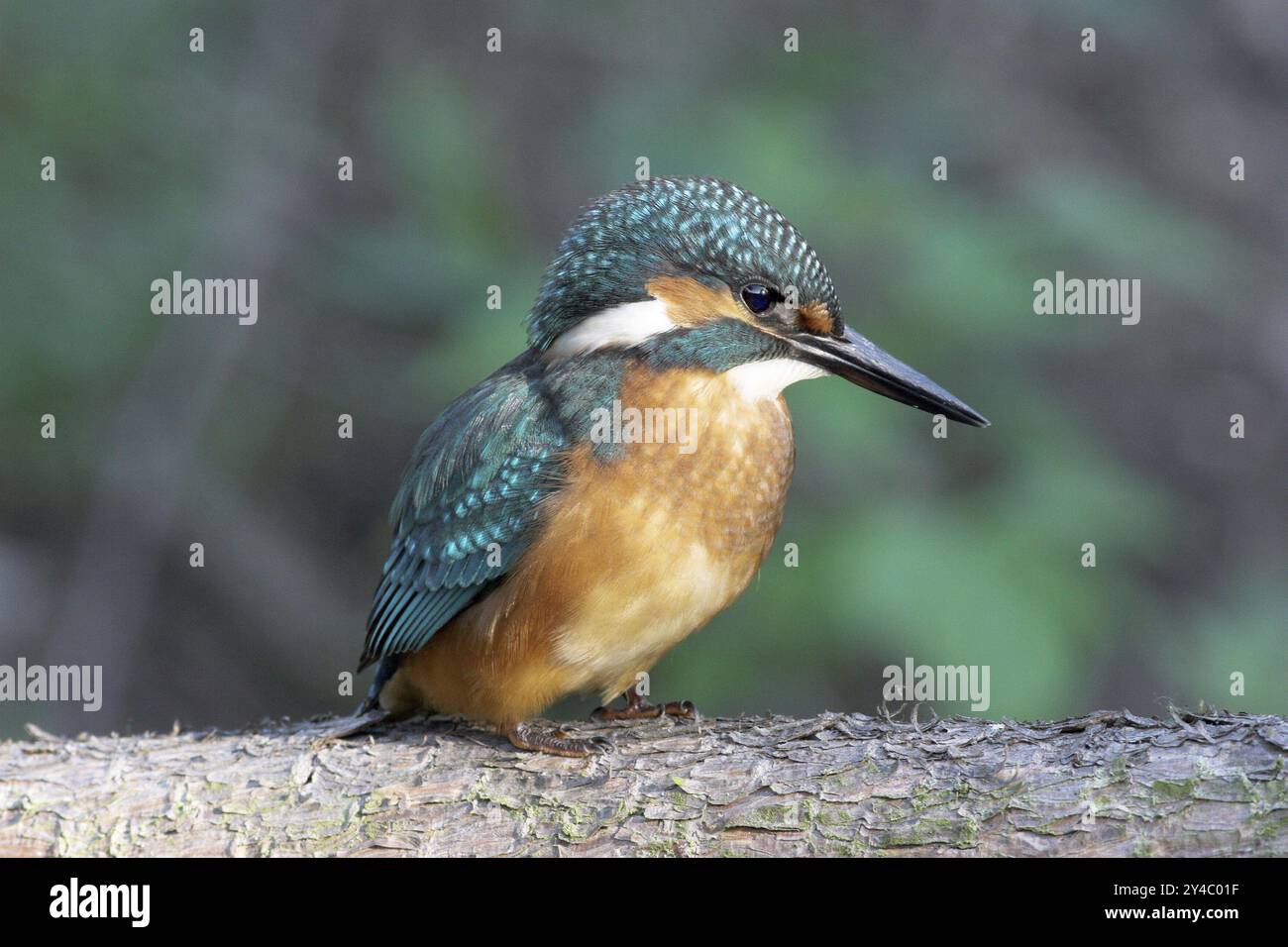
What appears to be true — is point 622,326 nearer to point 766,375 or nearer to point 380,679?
point 766,375

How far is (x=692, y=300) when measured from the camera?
3.37m

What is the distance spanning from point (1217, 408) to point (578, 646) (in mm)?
4327

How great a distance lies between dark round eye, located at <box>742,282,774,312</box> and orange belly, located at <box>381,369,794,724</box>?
192mm

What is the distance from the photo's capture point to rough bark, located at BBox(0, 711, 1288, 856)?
2.70 meters

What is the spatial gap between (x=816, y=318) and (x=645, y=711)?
115cm

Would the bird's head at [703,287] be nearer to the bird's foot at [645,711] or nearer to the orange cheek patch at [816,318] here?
the orange cheek patch at [816,318]

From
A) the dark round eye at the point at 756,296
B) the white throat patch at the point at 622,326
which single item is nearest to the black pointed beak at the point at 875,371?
the dark round eye at the point at 756,296

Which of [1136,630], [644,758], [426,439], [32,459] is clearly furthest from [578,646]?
[32,459]

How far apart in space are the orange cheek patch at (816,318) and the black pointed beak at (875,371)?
24mm

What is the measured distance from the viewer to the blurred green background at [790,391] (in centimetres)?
433
